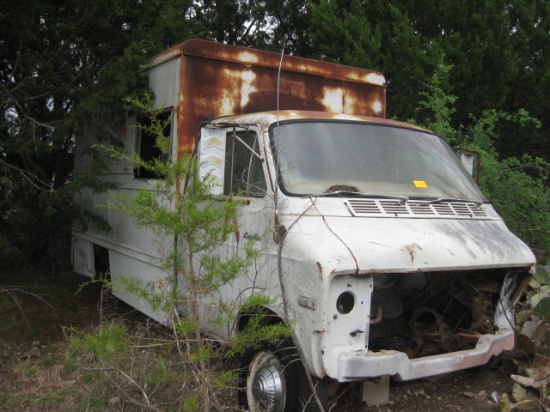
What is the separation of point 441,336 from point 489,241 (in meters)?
0.78

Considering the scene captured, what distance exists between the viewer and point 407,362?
3488 millimetres

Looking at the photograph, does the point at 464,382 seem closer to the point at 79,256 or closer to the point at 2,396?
the point at 2,396

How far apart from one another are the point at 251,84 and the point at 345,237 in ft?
8.06

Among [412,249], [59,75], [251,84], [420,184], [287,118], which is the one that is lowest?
[412,249]

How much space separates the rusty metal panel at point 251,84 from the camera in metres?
5.18

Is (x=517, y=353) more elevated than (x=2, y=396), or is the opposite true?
(x=517, y=353)

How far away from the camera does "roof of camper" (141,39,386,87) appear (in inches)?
206

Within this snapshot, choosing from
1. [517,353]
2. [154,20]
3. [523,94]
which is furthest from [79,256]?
[523,94]

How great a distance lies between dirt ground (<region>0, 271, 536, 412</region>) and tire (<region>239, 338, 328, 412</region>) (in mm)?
224

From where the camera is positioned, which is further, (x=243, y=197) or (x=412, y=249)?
(x=243, y=197)

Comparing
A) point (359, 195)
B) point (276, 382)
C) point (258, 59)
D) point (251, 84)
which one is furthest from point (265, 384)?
point (258, 59)

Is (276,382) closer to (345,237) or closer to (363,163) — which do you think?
(345,237)

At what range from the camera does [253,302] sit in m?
3.50

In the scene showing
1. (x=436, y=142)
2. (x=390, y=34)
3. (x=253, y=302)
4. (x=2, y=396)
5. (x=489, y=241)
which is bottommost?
(x=2, y=396)
